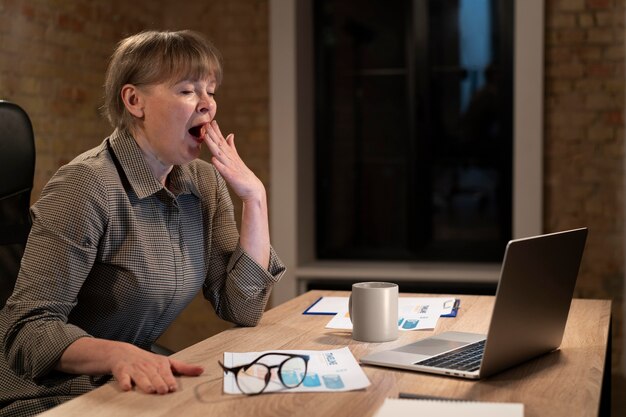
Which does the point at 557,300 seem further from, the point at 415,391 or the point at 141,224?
the point at 141,224

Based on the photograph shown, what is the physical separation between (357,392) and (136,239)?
0.70 metres

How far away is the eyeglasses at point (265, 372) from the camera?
1.38 meters

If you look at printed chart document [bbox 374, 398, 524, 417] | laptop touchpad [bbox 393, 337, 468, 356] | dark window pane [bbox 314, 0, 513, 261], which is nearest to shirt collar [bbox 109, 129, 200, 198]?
laptop touchpad [bbox 393, 337, 468, 356]

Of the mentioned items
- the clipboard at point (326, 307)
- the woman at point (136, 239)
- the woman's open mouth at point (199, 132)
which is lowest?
the clipboard at point (326, 307)

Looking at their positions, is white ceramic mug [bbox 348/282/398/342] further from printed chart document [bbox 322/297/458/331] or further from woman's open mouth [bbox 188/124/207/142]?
woman's open mouth [bbox 188/124/207/142]

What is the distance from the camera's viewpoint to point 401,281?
4.19m

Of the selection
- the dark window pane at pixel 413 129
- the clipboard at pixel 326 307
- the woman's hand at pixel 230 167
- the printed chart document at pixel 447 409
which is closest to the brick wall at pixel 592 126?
the dark window pane at pixel 413 129

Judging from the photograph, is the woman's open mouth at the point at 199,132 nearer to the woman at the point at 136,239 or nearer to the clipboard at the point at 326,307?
the woman at the point at 136,239

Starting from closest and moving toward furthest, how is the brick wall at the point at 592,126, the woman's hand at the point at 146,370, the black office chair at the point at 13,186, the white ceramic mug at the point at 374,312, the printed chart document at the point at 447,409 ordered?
the printed chart document at the point at 447,409, the woman's hand at the point at 146,370, the white ceramic mug at the point at 374,312, the black office chair at the point at 13,186, the brick wall at the point at 592,126

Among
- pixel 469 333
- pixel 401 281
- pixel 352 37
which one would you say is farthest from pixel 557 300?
pixel 352 37

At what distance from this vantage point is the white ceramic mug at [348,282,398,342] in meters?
1.73

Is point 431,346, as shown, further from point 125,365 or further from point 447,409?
point 125,365

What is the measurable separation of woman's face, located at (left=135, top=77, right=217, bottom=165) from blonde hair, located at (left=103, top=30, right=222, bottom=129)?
0.08ft

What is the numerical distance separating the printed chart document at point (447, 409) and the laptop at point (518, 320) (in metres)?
0.15
